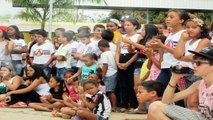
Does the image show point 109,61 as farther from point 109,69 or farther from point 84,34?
point 84,34

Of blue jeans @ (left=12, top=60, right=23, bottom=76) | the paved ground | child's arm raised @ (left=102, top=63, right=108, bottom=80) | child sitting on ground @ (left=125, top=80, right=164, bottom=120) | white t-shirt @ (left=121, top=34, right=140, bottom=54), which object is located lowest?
the paved ground

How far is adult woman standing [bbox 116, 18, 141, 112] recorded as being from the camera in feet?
26.6

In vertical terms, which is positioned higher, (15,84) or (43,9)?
(43,9)

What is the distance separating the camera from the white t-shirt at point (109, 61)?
8.43 m

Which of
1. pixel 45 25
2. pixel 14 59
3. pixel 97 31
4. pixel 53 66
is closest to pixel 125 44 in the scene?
pixel 97 31

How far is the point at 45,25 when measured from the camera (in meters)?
22.5

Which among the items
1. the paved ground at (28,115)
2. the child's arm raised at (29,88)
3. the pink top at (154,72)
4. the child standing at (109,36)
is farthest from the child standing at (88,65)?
the pink top at (154,72)

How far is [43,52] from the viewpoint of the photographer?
9602 mm

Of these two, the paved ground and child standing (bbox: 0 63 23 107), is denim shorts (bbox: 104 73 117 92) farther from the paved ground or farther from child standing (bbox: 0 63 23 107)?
child standing (bbox: 0 63 23 107)

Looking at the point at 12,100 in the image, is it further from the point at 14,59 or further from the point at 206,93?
the point at 206,93

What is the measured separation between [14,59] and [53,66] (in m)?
1.06

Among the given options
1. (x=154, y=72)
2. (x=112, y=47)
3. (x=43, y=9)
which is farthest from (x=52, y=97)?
(x=43, y=9)

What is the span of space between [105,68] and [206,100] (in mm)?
4071

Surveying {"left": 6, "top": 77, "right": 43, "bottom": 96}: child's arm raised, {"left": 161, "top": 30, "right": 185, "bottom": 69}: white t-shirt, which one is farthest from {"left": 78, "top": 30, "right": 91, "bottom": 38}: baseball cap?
{"left": 161, "top": 30, "right": 185, "bottom": 69}: white t-shirt
